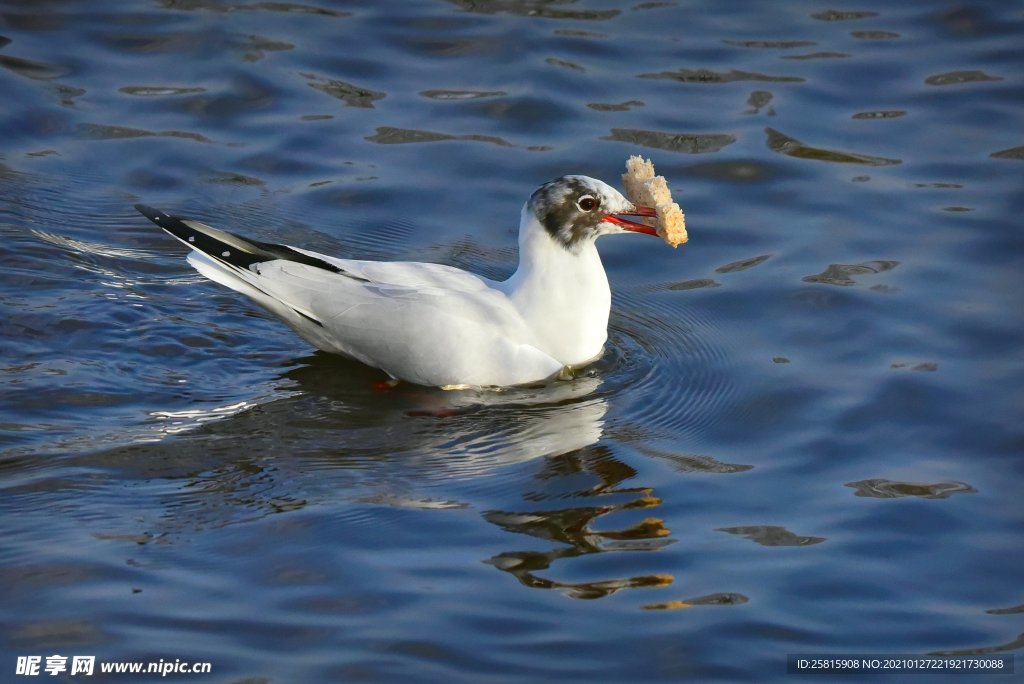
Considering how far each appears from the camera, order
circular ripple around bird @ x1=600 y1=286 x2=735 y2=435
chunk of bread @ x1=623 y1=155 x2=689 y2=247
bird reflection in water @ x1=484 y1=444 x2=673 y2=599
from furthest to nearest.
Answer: chunk of bread @ x1=623 y1=155 x2=689 y2=247 → circular ripple around bird @ x1=600 y1=286 x2=735 y2=435 → bird reflection in water @ x1=484 y1=444 x2=673 y2=599

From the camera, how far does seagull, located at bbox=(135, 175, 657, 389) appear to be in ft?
23.3

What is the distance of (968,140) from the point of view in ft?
32.3

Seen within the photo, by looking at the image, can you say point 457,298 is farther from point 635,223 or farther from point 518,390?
point 635,223

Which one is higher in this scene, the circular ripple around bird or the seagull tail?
the seagull tail

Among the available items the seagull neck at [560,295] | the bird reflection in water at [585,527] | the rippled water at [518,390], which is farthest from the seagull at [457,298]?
the bird reflection in water at [585,527]

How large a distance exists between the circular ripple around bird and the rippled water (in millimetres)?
27

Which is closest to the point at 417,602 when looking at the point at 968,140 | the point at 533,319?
the point at 533,319

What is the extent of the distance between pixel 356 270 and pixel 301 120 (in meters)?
3.04

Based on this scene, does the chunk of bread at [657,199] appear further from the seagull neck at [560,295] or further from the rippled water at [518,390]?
the rippled water at [518,390]

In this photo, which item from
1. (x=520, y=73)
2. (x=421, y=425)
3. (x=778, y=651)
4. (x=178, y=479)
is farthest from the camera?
(x=520, y=73)

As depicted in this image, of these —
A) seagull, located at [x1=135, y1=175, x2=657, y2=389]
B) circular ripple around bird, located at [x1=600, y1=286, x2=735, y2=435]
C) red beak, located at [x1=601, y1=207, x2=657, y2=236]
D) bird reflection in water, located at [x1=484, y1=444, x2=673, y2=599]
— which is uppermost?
red beak, located at [x1=601, y1=207, x2=657, y2=236]

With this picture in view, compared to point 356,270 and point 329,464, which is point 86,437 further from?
point 356,270

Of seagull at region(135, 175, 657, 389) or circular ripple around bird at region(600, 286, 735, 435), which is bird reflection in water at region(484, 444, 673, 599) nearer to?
circular ripple around bird at region(600, 286, 735, 435)

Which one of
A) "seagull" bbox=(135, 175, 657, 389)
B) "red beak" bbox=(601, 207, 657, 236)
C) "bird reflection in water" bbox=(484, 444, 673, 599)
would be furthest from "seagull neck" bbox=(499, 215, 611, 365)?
"bird reflection in water" bbox=(484, 444, 673, 599)
